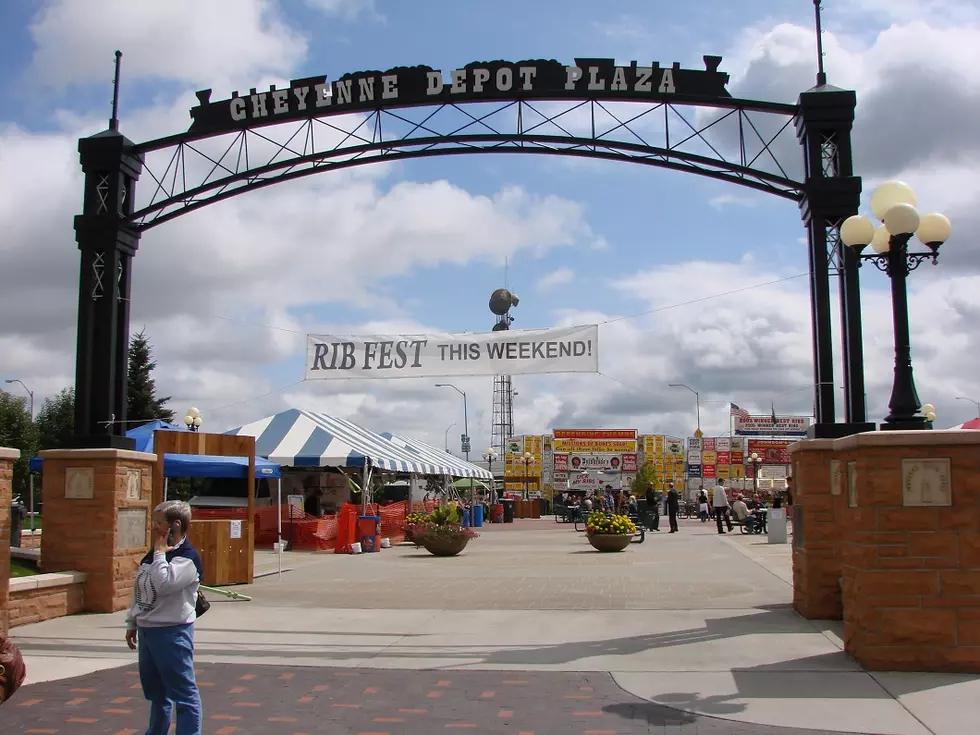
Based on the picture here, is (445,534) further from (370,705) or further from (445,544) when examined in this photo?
(370,705)

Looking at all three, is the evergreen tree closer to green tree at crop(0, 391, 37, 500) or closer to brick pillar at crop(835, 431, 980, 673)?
green tree at crop(0, 391, 37, 500)

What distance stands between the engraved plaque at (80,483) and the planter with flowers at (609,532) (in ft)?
39.8

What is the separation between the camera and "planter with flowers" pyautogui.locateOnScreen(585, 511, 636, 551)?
21109 millimetres

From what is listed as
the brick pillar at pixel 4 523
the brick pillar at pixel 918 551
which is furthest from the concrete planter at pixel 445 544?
the brick pillar at pixel 918 551

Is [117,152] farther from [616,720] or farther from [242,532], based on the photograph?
[616,720]

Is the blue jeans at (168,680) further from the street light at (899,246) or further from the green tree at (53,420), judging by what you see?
the green tree at (53,420)

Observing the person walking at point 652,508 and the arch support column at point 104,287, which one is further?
the person walking at point 652,508

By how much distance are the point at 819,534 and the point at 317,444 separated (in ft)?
58.1

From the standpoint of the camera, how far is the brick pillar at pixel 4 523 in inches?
358

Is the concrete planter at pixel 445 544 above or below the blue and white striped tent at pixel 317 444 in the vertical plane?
below

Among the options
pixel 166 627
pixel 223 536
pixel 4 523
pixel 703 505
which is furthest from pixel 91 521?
pixel 703 505

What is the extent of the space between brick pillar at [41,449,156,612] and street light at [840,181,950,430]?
8.84 meters

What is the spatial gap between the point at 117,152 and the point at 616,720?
10.4m

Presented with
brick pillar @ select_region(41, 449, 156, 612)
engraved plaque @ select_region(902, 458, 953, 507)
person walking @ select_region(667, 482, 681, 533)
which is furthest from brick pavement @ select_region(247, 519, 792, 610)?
person walking @ select_region(667, 482, 681, 533)
